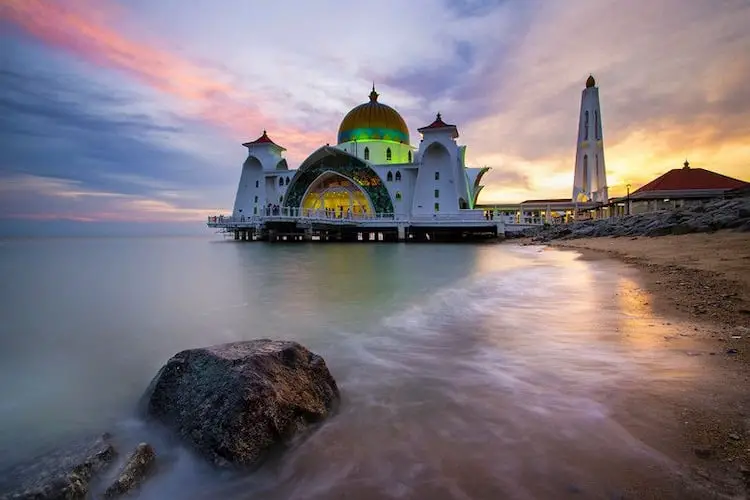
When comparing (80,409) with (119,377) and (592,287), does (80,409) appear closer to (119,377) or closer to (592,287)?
(119,377)

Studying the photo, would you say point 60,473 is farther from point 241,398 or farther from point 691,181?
point 691,181

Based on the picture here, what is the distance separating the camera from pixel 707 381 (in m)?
3.14

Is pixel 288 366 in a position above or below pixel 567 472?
above

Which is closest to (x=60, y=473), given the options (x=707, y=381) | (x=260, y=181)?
(x=707, y=381)

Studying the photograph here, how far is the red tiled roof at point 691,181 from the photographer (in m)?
33.3

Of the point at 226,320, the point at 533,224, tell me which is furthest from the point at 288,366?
the point at 533,224

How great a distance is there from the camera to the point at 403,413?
126 inches

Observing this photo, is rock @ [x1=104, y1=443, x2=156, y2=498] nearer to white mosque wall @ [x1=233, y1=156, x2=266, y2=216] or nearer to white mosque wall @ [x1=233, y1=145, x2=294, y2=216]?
white mosque wall @ [x1=233, y1=145, x2=294, y2=216]

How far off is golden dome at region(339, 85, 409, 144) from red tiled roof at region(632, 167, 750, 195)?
78.8ft

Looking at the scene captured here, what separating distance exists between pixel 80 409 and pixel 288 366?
1.90 m

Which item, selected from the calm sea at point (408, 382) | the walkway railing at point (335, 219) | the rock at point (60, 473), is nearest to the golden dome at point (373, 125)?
the walkway railing at point (335, 219)

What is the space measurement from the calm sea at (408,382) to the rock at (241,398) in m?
0.13

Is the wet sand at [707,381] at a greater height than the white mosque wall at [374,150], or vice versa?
the white mosque wall at [374,150]

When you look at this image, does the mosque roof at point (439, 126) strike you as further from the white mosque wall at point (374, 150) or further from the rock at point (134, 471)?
the rock at point (134, 471)
